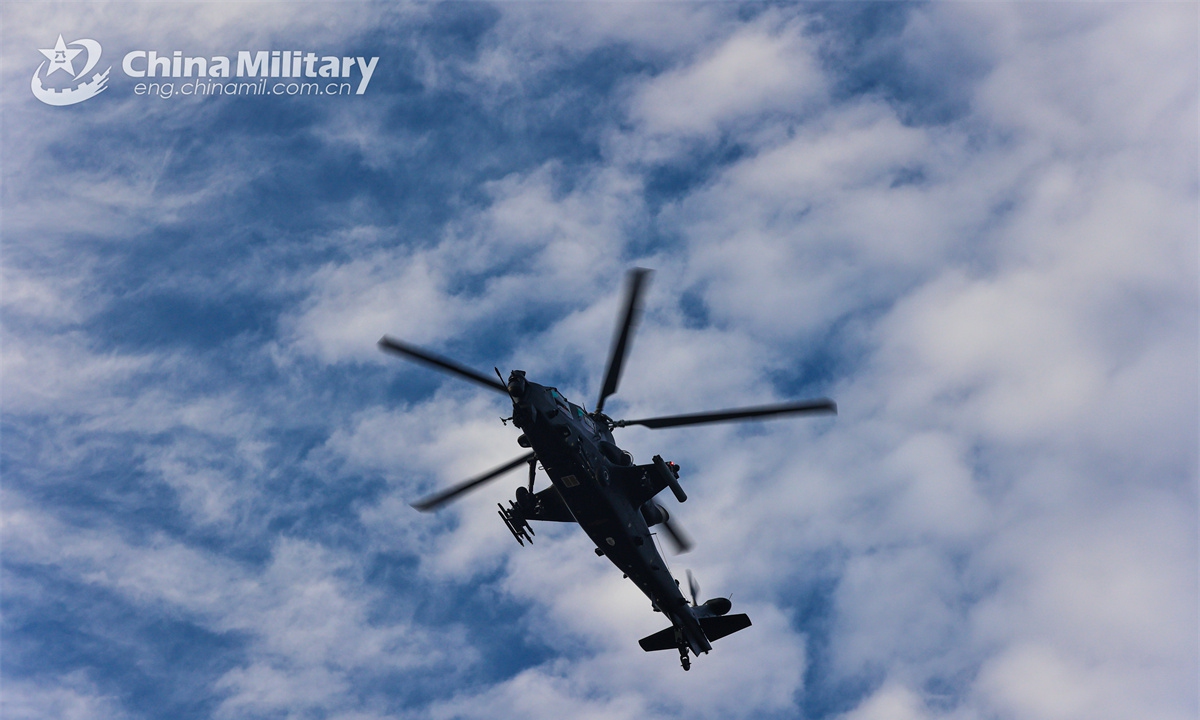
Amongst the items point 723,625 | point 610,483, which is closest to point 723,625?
point 723,625

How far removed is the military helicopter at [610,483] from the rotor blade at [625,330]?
41 millimetres

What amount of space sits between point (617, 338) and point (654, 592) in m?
14.1

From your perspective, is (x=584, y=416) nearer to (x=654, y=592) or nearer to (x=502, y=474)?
(x=502, y=474)

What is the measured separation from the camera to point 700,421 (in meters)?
40.3

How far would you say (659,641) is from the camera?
5088 cm

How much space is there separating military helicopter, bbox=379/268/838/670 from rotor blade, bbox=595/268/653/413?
0.14 feet

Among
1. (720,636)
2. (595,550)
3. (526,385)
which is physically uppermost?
(526,385)

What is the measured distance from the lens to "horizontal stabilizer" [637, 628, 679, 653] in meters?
50.3

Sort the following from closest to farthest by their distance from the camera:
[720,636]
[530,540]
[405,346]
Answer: [405,346] < [530,540] < [720,636]

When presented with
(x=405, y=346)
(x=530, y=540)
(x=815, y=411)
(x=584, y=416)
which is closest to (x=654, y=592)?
(x=530, y=540)

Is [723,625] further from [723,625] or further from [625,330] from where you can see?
[625,330]

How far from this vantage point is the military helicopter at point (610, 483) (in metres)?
39.3

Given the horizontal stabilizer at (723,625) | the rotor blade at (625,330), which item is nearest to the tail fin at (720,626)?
the horizontal stabilizer at (723,625)

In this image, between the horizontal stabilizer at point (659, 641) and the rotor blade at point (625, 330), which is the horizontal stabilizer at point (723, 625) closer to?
the horizontal stabilizer at point (659, 641)
